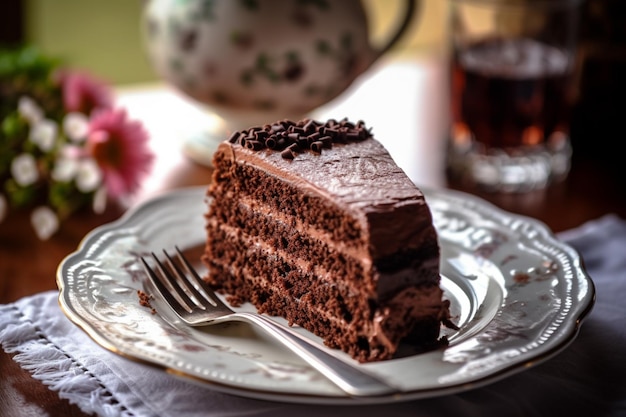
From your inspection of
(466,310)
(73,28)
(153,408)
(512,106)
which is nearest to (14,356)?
(153,408)

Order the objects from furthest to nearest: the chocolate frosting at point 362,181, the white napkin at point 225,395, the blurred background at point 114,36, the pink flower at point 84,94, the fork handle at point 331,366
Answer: the blurred background at point 114,36, the pink flower at point 84,94, the chocolate frosting at point 362,181, the white napkin at point 225,395, the fork handle at point 331,366

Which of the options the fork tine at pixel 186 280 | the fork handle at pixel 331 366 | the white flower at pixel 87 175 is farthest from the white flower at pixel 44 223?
the fork handle at pixel 331 366

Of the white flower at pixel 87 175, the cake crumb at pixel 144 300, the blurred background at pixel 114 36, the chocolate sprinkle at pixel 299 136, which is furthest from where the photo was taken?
the blurred background at pixel 114 36

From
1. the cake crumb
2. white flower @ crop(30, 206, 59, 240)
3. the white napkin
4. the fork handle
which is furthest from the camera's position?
white flower @ crop(30, 206, 59, 240)

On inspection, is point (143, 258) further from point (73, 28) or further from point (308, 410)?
point (73, 28)

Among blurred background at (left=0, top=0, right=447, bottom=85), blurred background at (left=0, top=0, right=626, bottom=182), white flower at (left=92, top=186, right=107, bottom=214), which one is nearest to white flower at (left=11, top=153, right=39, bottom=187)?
white flower at (left=92, top=186, right=107, bottom=214)

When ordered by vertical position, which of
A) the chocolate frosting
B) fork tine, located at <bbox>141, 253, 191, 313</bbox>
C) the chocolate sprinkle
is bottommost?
fork tine, located at <bbox>141, 253, 191, 313</bbox>

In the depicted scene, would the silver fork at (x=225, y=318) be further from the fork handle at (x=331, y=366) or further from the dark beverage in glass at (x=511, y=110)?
the dark beverage in glass at (x=511, y=110)

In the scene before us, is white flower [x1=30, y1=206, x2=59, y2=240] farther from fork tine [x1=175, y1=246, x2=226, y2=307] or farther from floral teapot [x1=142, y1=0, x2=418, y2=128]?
floral teapot [x1=142, y1=0, x2=418, y2=128]
